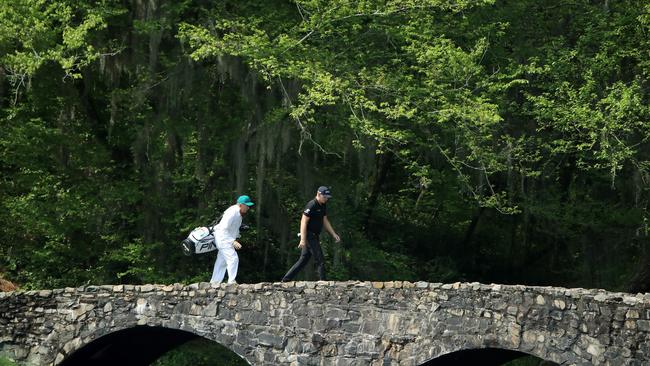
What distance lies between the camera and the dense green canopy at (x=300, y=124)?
23.6m

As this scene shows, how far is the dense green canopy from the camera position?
23.6 m

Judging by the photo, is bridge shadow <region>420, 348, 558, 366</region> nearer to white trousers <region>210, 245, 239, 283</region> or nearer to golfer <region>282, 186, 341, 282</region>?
golfer <region>282, 186, 341, 282</region>

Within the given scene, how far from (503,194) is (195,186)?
5746mm

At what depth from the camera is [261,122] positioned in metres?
24.7

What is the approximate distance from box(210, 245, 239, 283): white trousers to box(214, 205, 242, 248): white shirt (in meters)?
0.09

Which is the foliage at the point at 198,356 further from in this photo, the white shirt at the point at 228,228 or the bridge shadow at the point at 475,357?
the white shirt at the point at 228,228

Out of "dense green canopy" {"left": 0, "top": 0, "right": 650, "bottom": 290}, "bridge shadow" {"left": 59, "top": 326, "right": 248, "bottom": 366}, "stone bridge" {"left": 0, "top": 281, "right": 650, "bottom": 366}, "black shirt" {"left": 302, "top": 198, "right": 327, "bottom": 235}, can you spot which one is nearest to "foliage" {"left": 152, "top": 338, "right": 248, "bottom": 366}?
"bridge shadow" {"left": 59, "top": 326, "right": 248, "bottom": 366}

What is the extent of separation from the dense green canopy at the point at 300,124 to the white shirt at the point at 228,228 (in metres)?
3.79

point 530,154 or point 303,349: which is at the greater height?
point 530,154

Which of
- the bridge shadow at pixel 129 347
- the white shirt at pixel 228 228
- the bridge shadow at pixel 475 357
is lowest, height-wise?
the bridge shadow at pixel 129 347

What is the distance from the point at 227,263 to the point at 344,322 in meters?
2.11

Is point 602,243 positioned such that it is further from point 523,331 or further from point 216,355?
point 523,331

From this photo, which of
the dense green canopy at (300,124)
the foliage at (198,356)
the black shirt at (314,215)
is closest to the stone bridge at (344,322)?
the black shirt at (314,215)

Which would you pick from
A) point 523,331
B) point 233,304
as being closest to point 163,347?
point 233,304
